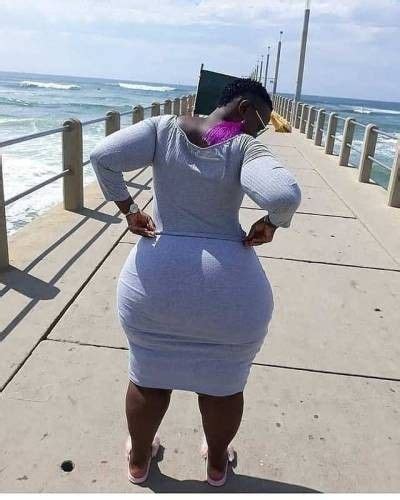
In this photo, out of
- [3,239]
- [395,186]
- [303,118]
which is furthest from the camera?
[303,118]

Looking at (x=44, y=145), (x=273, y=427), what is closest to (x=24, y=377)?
(x=273, y=427)

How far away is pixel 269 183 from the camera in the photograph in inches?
66.8

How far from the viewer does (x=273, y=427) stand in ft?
8.56

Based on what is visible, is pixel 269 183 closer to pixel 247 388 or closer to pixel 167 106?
pixel 247 388

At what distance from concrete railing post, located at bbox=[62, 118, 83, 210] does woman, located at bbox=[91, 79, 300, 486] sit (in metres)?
4.20

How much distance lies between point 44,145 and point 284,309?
1261 cm

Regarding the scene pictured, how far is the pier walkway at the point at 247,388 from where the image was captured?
2.29 metres

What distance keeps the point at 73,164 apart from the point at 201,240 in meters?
4.61

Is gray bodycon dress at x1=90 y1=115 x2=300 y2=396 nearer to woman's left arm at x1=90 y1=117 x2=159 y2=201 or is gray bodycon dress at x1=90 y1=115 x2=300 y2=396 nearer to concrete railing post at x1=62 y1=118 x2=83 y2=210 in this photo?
woman's left arm at x1=90 y1=117 x2=159 y2=201

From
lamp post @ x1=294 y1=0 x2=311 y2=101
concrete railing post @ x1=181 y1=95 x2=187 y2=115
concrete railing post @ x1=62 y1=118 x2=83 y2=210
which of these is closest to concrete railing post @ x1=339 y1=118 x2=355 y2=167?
concrete railing post @ x1=62 y1=118 x2=83 y2=210

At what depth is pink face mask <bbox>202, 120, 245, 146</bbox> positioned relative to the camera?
1810 millimetres

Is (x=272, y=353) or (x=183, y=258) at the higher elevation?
(x=183, y=258)

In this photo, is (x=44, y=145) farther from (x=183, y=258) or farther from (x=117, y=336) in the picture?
(x=183, y=258)

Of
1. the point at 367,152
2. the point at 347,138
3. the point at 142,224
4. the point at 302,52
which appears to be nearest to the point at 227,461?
the point at 142,224
